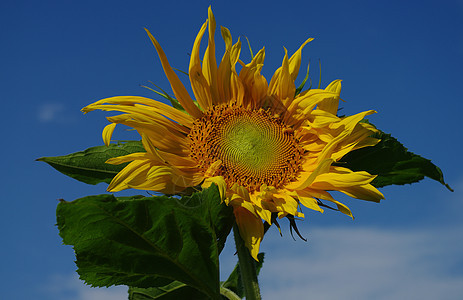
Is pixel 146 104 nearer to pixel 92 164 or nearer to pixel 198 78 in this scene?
pixel 198 78

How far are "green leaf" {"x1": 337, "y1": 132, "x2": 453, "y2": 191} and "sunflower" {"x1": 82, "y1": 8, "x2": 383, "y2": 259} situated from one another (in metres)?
0.23

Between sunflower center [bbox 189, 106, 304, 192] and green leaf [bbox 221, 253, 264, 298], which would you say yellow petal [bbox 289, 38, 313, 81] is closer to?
sunflower center [bbox 189, 106, 304, 192]

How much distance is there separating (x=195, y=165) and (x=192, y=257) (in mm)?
714

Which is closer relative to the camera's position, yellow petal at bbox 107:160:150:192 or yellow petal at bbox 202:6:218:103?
yellow petal at bbox 107:160:150:192

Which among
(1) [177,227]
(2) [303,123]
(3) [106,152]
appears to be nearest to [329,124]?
(2) [303,123]

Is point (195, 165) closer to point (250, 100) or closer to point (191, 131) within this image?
point (191, 131)

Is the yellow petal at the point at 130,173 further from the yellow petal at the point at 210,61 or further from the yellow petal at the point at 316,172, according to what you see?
the yellow petal at the point at 316,172

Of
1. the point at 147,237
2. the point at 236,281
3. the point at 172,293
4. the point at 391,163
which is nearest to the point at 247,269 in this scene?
the point at 147,237

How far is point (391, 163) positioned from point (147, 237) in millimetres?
2089

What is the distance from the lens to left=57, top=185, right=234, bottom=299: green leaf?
3123mm

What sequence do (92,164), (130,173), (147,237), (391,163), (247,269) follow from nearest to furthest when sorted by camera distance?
1. (147,237)
2. (130,173)
3. (247,269)
4. (92,164)
5. (391,163)

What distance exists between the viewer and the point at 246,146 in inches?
158

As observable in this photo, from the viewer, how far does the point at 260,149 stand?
4043 mm

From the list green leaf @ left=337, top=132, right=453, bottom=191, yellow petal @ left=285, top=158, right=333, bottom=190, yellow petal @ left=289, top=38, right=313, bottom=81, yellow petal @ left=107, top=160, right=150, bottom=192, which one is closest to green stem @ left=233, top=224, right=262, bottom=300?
yellow petal @ left=285, top=158, right=333, bottom=190
